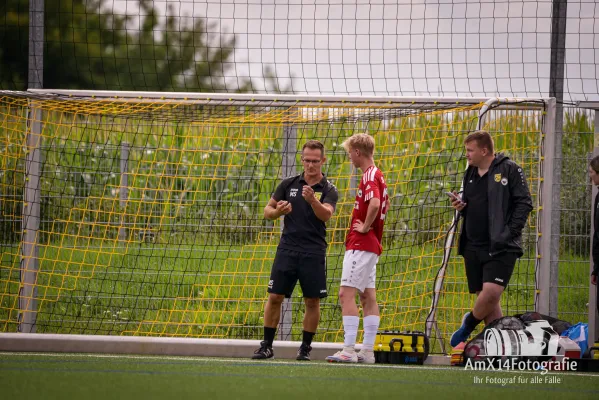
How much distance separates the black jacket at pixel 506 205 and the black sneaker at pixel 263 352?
6.42 feet

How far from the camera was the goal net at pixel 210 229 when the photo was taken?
337 inches

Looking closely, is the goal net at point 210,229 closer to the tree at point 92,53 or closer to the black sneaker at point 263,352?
the black sneaker at point 263,352

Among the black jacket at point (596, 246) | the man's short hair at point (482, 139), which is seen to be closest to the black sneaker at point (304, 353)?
the man's short hair at point (482, 139)

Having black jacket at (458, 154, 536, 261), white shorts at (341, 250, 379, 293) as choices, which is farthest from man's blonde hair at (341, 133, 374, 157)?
black jacket at (458, 154, 536, 261)

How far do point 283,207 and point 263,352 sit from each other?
119 cm

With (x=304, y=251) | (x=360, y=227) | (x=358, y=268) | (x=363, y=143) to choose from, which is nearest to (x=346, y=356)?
(x=358, y=268)

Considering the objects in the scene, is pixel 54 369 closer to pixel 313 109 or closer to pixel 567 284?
pixel 313 109

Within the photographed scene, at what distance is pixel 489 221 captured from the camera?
714cm

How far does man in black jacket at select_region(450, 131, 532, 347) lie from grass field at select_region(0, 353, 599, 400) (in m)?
0.76

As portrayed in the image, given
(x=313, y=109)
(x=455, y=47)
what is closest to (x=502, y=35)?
(x=455, y=47)

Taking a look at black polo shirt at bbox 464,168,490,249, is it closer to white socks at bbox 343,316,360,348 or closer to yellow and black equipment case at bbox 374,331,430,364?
yellow and black equipment case at bbox 374,331,430,364

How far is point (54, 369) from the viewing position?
5.97 meters

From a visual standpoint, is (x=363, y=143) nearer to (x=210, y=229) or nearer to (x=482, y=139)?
(x=482, y=139)

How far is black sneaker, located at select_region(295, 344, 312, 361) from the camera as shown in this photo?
728cm
